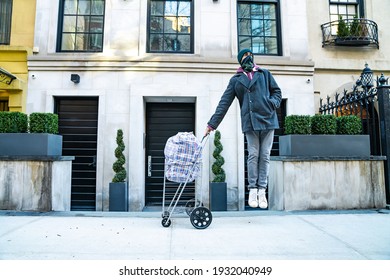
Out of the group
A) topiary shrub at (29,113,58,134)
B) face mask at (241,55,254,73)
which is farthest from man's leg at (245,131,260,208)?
topiary shrub at (29,113,58,134)

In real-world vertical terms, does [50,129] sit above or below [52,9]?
below

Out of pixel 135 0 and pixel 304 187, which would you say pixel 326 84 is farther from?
pixel 135 0

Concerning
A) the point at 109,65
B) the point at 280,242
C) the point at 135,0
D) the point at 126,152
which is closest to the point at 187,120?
the point at 126,152

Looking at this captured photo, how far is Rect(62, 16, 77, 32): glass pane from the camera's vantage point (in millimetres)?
9102

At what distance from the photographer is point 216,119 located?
4.29m

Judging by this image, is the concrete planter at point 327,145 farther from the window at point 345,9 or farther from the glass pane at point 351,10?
the glass pane at point 351,10

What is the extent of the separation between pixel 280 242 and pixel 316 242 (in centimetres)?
45

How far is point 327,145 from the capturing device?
5770 millimetres

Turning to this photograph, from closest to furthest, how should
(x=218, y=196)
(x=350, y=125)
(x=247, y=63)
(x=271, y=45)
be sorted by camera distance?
1. (x=247, y=63)
2. (x=350, y=125)
3. (x=218, y=196)
4. (x=271, y=45)

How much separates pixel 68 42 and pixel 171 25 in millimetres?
3521

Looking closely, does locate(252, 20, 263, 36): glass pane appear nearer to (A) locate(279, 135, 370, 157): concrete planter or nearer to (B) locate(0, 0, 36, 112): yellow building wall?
(A) locate(279, 135, 370, 157): concrete planter

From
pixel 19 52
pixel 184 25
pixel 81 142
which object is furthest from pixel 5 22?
pixel 184 25

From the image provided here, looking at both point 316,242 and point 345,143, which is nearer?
point 316,242

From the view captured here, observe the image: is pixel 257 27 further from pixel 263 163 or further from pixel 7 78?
pixel 7 78
